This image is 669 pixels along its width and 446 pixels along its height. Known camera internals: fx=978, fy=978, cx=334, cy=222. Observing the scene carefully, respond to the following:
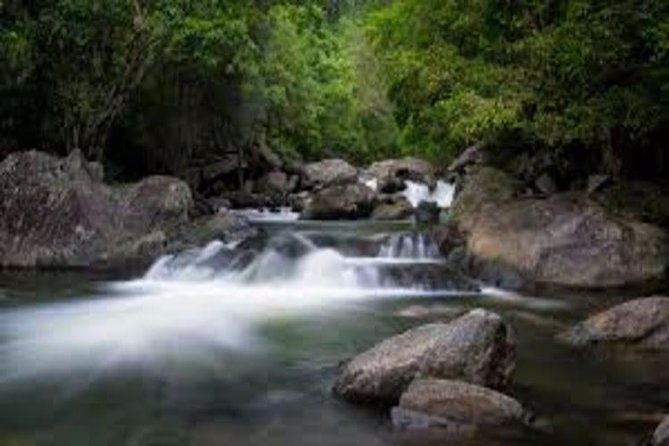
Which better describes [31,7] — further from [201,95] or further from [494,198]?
[494,198]

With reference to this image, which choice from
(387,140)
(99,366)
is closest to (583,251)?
(99,366)

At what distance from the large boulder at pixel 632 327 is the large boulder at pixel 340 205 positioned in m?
14.6

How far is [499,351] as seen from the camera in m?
9.29

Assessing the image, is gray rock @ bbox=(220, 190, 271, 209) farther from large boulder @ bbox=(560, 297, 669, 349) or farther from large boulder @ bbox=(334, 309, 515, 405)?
large boulder @ bbox=(334, 309, 515, 405)

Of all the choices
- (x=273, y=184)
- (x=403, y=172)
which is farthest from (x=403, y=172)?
(x=273, y=184)

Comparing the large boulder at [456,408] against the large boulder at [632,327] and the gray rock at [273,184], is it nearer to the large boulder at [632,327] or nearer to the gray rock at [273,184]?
the large boulder at [632,327]

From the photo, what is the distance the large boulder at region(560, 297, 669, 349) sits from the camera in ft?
36.9

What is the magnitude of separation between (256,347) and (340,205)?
574 inches

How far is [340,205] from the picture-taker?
85.9 ft

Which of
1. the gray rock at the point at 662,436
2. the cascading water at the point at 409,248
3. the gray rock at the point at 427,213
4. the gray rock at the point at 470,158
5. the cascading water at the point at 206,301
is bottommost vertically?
the gray rock at the point at 662,436

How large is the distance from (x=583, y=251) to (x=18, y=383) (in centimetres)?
968

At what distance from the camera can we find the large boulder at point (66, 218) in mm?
18266

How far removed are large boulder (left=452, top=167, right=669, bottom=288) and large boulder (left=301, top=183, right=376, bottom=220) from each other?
8.08 meters

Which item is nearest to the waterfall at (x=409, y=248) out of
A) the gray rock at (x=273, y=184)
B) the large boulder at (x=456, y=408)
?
the large boulder at (x=456, y=408)
